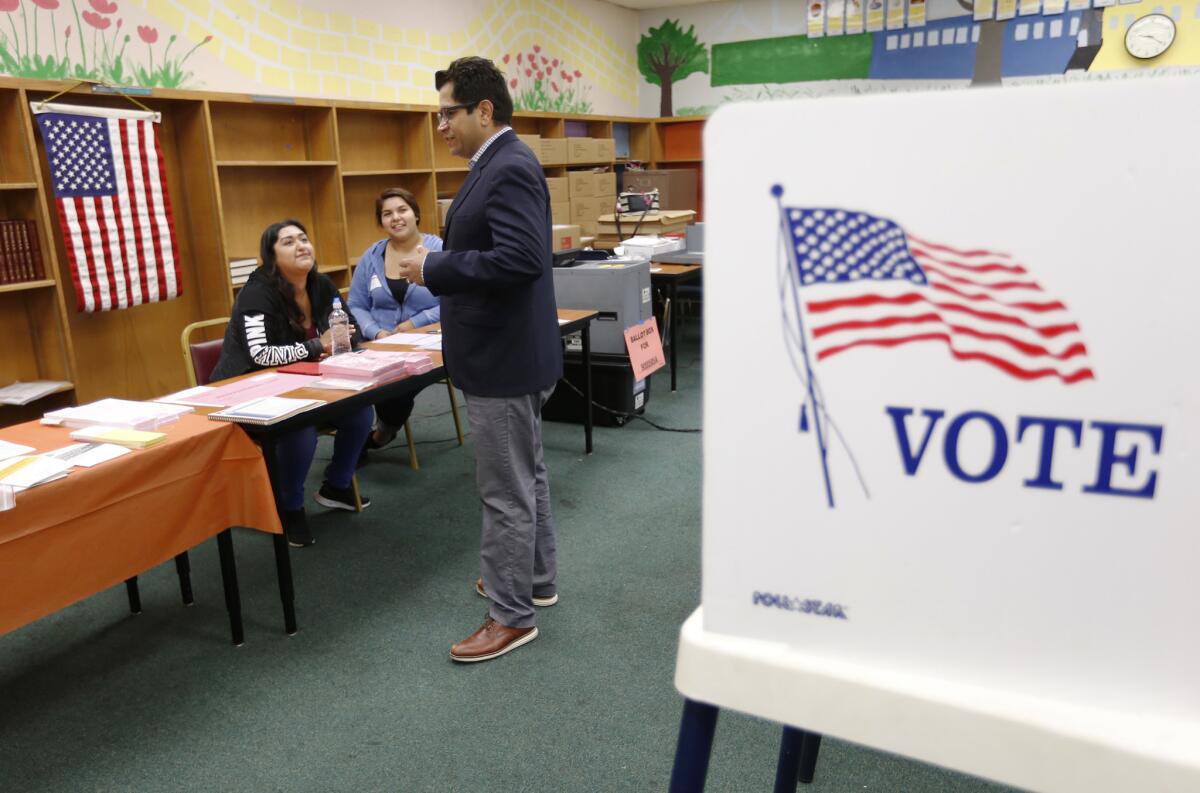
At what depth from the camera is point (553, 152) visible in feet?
21.7

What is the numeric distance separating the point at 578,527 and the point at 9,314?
8.93ft

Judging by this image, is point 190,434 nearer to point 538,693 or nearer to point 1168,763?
point 538,693

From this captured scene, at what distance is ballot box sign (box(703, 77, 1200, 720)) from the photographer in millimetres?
465

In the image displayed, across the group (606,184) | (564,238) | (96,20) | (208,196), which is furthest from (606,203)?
(96,20)

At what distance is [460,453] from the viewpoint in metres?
3.72

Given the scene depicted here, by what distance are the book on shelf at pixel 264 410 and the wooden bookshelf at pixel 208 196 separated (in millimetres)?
1901

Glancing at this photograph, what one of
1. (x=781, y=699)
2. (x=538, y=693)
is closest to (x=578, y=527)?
(x=538, y=693)

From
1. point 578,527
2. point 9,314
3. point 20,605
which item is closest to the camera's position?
point 20,605

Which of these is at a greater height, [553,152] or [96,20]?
[96,20]

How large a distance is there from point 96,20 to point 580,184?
3502 mm

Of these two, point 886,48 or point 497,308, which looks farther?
point 886,48

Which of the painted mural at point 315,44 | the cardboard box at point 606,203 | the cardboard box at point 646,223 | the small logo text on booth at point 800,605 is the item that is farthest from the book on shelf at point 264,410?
the cardboard box at point 606,203

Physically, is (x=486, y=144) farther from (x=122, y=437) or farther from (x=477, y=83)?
(x=122, y=437)

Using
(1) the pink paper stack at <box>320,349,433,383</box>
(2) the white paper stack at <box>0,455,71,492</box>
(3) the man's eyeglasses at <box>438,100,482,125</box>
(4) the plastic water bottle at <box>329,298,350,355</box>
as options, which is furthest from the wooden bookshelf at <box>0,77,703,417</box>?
(3) the man's eyeglasses at <box>438,100,482,125</box>
